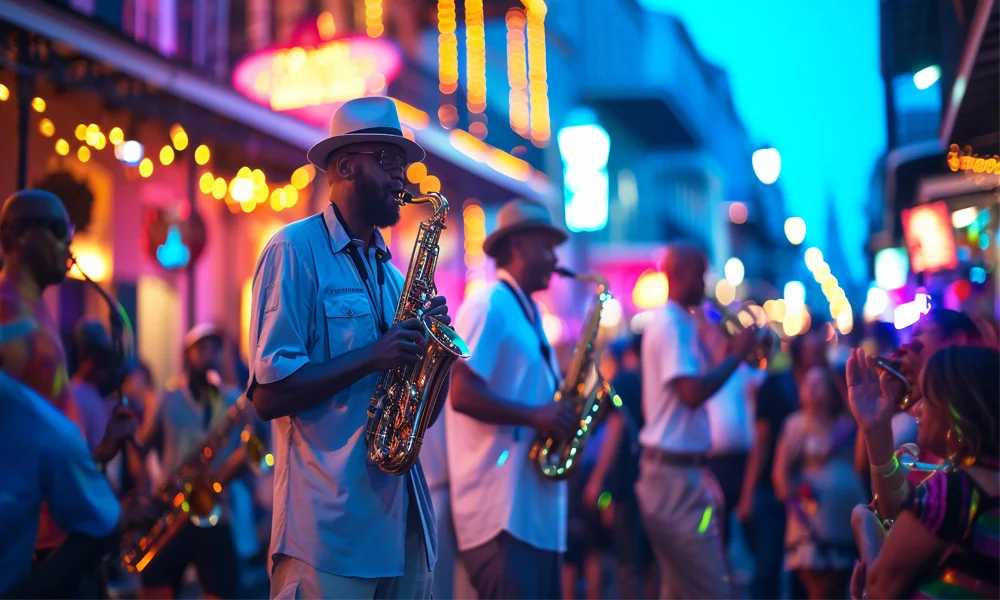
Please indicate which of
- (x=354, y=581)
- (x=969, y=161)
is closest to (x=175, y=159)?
(x=969, y=161)

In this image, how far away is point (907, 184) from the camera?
12828 mm

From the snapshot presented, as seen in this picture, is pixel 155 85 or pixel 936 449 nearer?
pixel 936 449

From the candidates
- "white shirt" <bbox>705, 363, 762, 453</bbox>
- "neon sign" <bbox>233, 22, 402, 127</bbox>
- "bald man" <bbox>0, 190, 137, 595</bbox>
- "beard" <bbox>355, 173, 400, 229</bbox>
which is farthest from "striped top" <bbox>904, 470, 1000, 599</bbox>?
"neon sign" <bbox>233, 22, 402, 127</bbox>

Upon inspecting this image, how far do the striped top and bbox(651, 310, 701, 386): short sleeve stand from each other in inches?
107

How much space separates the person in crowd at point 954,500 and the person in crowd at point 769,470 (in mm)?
4541

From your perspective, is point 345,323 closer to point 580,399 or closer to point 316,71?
point 580,399

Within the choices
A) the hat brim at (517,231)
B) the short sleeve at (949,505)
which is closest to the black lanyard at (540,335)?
the hat brim at (517,231)

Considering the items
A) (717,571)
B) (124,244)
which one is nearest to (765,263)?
(124,244)

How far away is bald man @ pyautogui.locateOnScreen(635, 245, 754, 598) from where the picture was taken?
5207 millimetres

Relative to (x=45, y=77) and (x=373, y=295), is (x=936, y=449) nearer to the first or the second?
(x=373, y=295)

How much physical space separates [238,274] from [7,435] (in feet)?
37.4

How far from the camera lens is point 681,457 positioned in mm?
5383

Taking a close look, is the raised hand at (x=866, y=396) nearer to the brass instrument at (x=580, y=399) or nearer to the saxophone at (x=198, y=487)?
the brass instrument at (x=580, y=399)

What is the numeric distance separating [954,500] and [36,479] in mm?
2953
